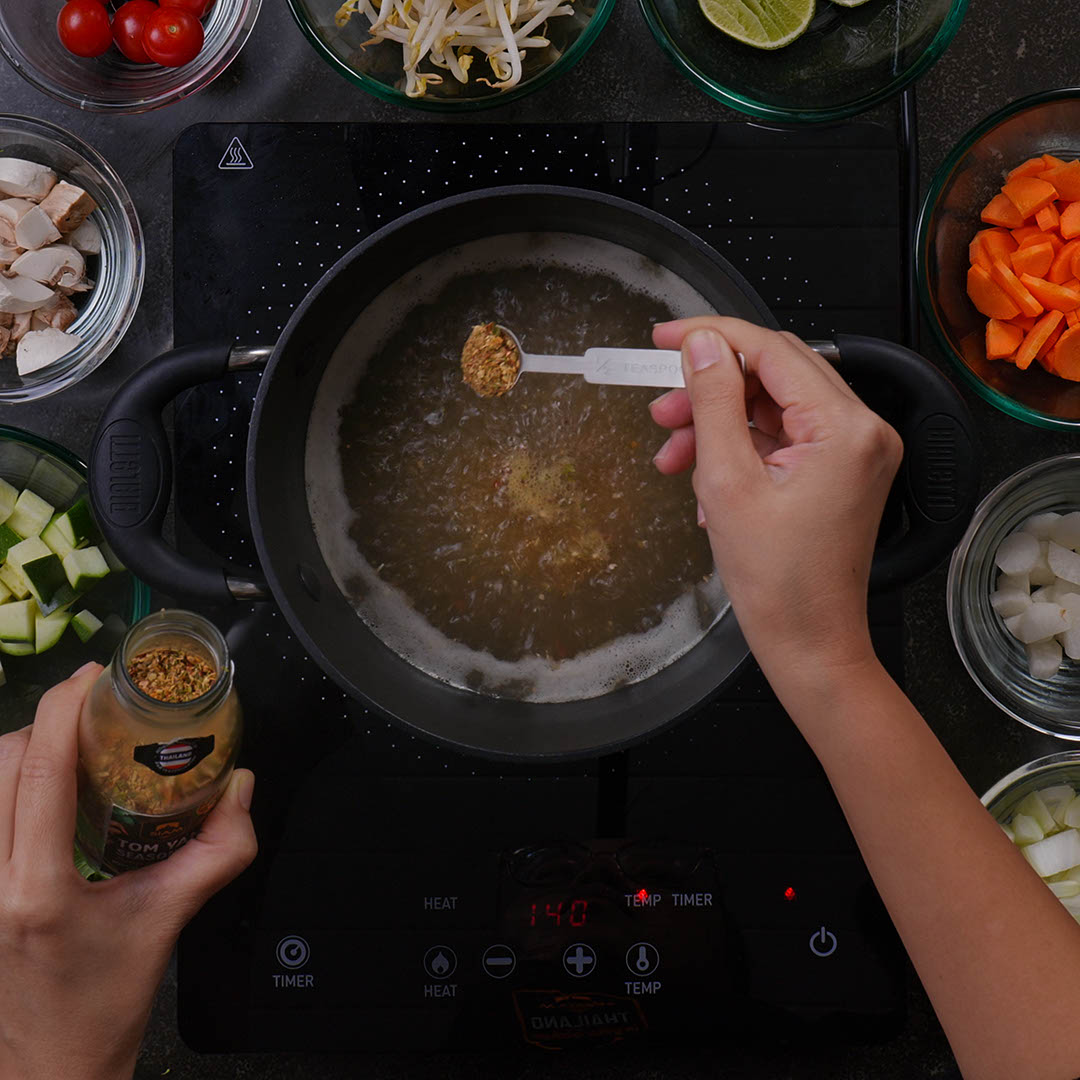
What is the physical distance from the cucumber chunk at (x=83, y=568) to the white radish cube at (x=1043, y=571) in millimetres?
1111

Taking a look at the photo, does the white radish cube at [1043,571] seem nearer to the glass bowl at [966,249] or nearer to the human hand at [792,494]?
the glass bowl at [966,249]

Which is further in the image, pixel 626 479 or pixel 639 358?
pixel 626 479

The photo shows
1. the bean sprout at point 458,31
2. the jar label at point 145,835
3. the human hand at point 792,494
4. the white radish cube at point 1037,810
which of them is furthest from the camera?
the white radish cube at point 1037,810

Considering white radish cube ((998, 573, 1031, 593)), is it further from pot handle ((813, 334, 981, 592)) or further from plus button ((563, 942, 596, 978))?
plus button ((563, 942, 596, 978))

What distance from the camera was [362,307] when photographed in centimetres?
114

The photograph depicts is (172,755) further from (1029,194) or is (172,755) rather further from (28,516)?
(1029,194)

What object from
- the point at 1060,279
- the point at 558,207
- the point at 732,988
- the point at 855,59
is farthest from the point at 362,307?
the point at 732,988

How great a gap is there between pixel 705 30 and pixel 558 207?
0.30 metres

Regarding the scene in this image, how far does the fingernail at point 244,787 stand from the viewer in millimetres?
1021

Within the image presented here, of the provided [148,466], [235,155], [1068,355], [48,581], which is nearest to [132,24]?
[235,155]

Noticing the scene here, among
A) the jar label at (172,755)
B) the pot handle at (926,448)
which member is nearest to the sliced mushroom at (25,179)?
the jar label at (172,755)

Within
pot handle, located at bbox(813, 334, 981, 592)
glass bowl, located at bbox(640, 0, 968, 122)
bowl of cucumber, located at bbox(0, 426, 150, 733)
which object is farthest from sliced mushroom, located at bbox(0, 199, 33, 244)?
pot handle, located at bbox(813, 334, 981, 592)

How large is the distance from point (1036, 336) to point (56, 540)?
3.81 feet

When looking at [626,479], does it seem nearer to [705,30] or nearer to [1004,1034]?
[705,30]
